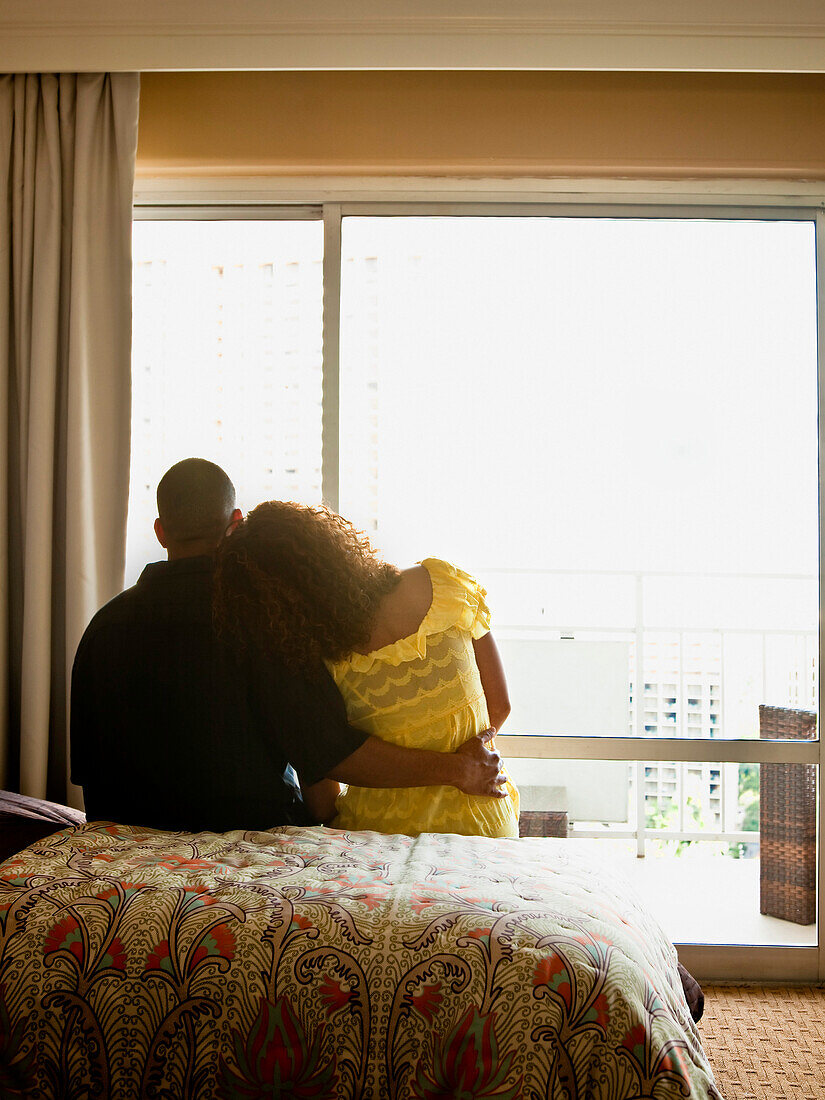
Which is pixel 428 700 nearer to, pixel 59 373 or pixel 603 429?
pixel 603 429

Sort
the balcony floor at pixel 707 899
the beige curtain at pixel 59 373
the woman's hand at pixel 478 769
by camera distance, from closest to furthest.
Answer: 1. the woman's hand at pixel 478 769
2. the beige curtain at pixel 59 373
3. the balcony floor at pixel 707 899

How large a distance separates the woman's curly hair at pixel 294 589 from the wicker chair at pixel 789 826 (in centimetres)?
157

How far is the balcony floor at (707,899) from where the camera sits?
8.87ft

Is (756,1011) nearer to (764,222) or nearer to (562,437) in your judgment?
(562,437)

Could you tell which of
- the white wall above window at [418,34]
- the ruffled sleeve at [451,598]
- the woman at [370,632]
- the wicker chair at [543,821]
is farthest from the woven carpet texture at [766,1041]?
the white wall above window at [418,34]

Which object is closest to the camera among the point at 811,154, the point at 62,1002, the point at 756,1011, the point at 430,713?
the point at 62,1002

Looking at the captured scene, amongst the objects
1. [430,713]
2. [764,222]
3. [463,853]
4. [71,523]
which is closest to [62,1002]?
[463,853]

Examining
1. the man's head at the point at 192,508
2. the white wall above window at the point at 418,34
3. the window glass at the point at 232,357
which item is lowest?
the man's head at the point at 192,508

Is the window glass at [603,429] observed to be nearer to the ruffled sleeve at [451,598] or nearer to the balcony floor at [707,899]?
the balcony floor at [707,899]

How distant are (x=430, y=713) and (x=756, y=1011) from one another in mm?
1449

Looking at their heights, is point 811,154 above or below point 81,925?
above

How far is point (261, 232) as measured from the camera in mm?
2818

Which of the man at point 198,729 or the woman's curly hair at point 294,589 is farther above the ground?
the woman's curly hair at point 294,589

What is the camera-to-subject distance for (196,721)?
1.71 metres
